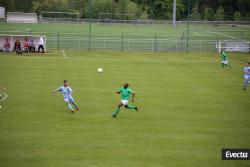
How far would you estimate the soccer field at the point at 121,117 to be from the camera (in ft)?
63.2

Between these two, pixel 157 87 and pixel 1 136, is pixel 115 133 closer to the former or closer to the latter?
pixel 1 136

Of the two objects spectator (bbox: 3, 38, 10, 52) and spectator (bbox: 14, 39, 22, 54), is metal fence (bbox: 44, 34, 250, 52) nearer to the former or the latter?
spectator (bbox: 3, 38, 10, 52)

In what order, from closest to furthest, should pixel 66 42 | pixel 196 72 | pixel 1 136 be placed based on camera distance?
pixel 1 136 → pixel 196 72 → pixel 66 42

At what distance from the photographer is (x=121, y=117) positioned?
25375 mm

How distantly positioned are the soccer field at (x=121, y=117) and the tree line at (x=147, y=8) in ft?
197

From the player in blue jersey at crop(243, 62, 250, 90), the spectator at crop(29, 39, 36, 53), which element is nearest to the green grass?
the spectator at crop(29, 39, 36, 53)

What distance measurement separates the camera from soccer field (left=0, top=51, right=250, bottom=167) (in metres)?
19.2

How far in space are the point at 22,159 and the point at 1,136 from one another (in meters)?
3.23

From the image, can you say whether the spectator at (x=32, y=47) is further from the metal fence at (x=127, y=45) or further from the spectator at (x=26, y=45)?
the metal fence at (x=127, y=45)

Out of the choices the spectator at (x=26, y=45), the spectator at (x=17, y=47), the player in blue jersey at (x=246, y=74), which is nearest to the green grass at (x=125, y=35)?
the spectator at (x=26, y=45)

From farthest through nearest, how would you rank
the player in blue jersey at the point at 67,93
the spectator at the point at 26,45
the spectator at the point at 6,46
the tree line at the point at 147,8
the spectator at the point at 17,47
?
the tree line at the point at 147,8 < the spectator at the point at 26,45 < the spectator at the point at 6,46 < the spectator at the point at 17,47 < the player in blue jersey at the point at 67,93

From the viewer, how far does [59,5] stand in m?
106

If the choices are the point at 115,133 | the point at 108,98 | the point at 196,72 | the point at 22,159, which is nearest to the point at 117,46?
the point at 196,72

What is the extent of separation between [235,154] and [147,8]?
9016 centimetres
